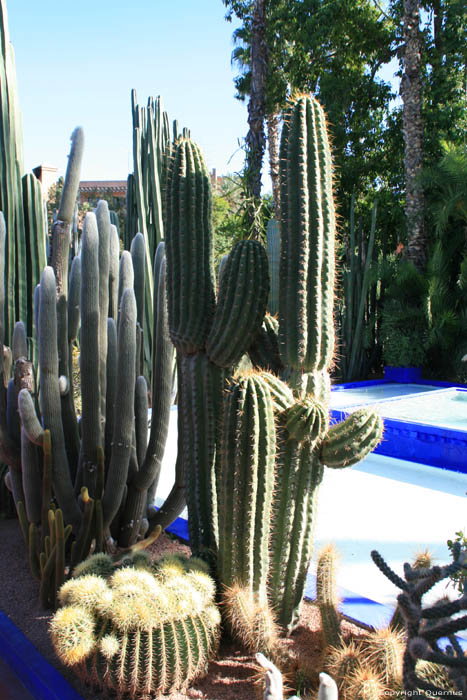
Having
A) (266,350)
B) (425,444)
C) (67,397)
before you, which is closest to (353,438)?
(266,350)

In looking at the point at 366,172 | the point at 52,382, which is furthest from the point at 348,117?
the point at 52,382

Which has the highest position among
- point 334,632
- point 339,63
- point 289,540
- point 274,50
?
point 274,50

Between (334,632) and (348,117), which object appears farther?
(348,117)

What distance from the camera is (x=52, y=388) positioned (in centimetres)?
285

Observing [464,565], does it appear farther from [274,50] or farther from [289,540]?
[274,50]

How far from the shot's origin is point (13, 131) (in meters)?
3.88

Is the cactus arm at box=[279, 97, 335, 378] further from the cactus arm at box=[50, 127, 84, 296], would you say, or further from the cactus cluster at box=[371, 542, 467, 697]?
the cactus arm at box=[50, 127, 84, 296]

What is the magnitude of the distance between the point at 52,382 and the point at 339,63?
13.5 m

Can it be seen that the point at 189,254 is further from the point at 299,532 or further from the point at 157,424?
the point at 299,532

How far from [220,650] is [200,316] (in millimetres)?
1335

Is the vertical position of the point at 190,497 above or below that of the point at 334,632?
above

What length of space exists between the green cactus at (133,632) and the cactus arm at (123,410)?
785mm

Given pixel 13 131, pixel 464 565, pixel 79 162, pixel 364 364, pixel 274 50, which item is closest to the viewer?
pixel 464 565

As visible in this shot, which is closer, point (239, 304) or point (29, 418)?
point (239, 304)
